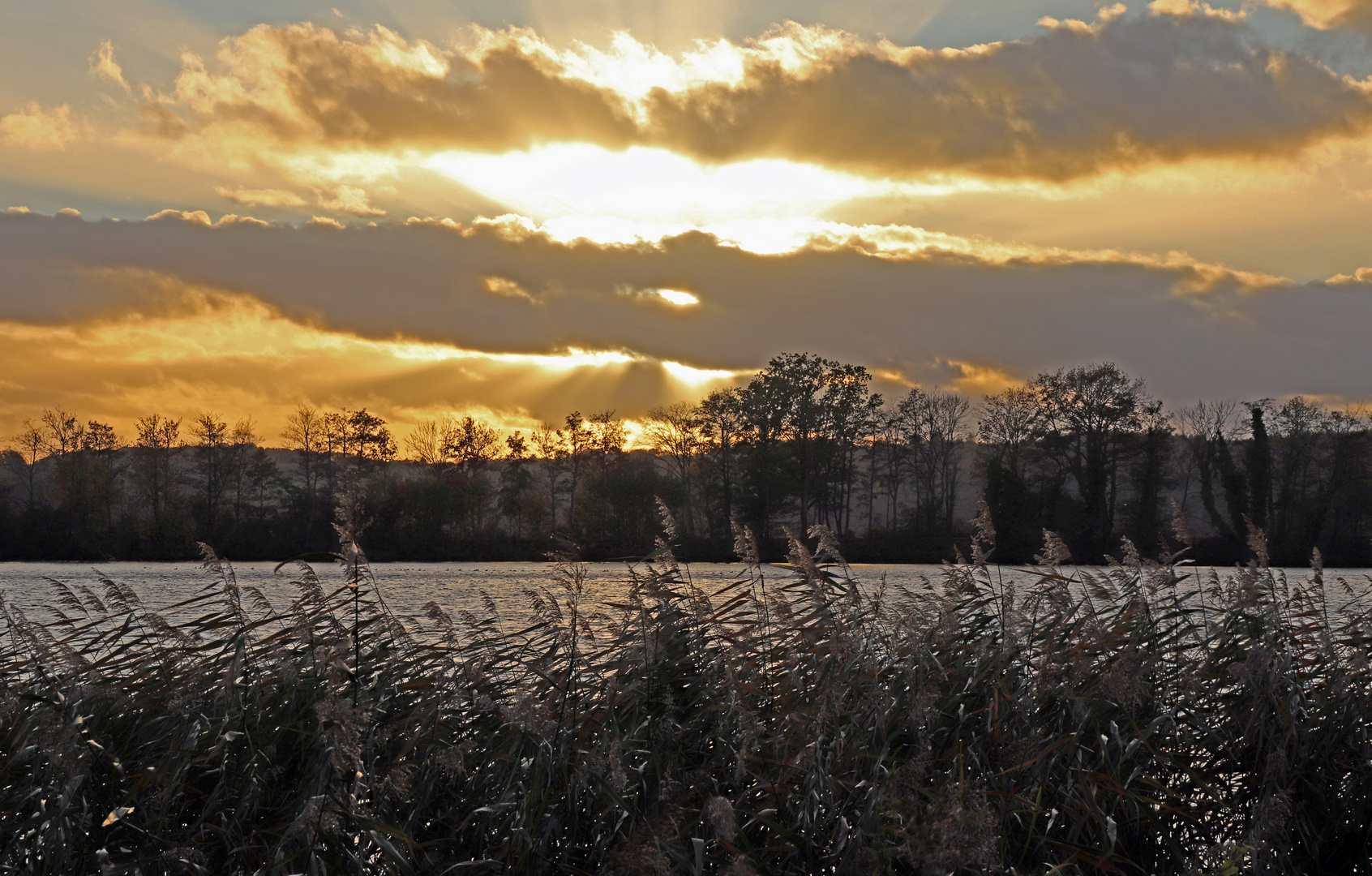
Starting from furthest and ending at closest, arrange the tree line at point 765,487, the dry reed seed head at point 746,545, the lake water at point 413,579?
the tree line at point 765,487, the lake water at point 413,579, the dry reed seed head at point 746,545

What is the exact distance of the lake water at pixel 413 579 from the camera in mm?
35688

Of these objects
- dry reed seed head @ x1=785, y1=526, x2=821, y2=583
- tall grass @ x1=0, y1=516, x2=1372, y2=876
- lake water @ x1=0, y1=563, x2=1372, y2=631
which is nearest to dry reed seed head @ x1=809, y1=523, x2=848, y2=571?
tall grass @ x1=0, y1=516, x2=1372, y2=876

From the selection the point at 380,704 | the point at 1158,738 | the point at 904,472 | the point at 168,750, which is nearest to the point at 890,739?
the point at 1158,738

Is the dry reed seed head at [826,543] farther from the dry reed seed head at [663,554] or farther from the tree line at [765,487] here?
the tree line at [765,487]

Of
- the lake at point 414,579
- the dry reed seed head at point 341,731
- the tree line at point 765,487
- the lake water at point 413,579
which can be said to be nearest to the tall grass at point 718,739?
the dry reed seed head at point 341,731

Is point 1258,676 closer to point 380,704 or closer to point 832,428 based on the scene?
point 380,704

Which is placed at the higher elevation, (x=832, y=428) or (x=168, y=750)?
(x=832, y=428)

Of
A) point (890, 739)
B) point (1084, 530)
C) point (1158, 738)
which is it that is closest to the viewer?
point (890, 739)

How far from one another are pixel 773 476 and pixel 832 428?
6.70m

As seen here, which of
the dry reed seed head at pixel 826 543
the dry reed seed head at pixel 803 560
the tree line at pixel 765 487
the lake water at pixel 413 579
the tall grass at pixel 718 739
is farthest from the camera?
the tree line at pixel 765 487

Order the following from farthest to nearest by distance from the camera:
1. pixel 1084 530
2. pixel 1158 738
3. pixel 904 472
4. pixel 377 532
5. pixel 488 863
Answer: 1. pixel 904 472
2. pixel 377 532
3. pixel 1084 530
4. pixel 1158 738
5. pixel 488 863

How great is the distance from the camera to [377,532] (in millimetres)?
71688

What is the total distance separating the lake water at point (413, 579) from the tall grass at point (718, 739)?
17175 millimetres

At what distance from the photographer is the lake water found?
35.7 metres
